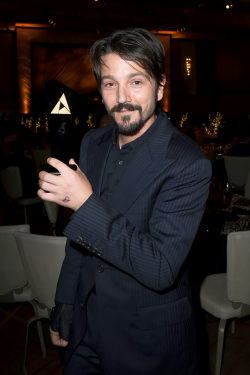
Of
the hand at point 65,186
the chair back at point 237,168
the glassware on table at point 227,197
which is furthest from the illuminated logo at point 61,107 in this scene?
the chair back at point 237,168

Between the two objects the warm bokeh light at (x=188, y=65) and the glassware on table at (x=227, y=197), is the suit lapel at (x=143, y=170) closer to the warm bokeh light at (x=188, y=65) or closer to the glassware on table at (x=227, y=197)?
the glassware on table at (x=227, y=197)

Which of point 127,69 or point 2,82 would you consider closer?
point 127,69

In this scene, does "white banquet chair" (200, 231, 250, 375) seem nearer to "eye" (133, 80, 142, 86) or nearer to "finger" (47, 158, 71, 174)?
"eye" (133, 80, 142, 86)

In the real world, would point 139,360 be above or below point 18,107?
below

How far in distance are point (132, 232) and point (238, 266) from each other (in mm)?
1220

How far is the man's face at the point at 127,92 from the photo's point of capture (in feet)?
3.66

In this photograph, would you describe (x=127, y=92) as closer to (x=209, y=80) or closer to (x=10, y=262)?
(x=10, y=262)

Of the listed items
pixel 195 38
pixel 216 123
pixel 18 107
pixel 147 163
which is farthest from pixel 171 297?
pixel 195 38

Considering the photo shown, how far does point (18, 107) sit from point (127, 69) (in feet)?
45.5

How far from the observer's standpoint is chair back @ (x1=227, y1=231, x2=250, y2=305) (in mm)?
1881

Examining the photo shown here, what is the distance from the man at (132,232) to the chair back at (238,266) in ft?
2.63

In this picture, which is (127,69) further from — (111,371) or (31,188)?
(31,188)

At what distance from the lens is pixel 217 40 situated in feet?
52.2

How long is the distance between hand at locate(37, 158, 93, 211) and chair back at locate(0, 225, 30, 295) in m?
1.26
